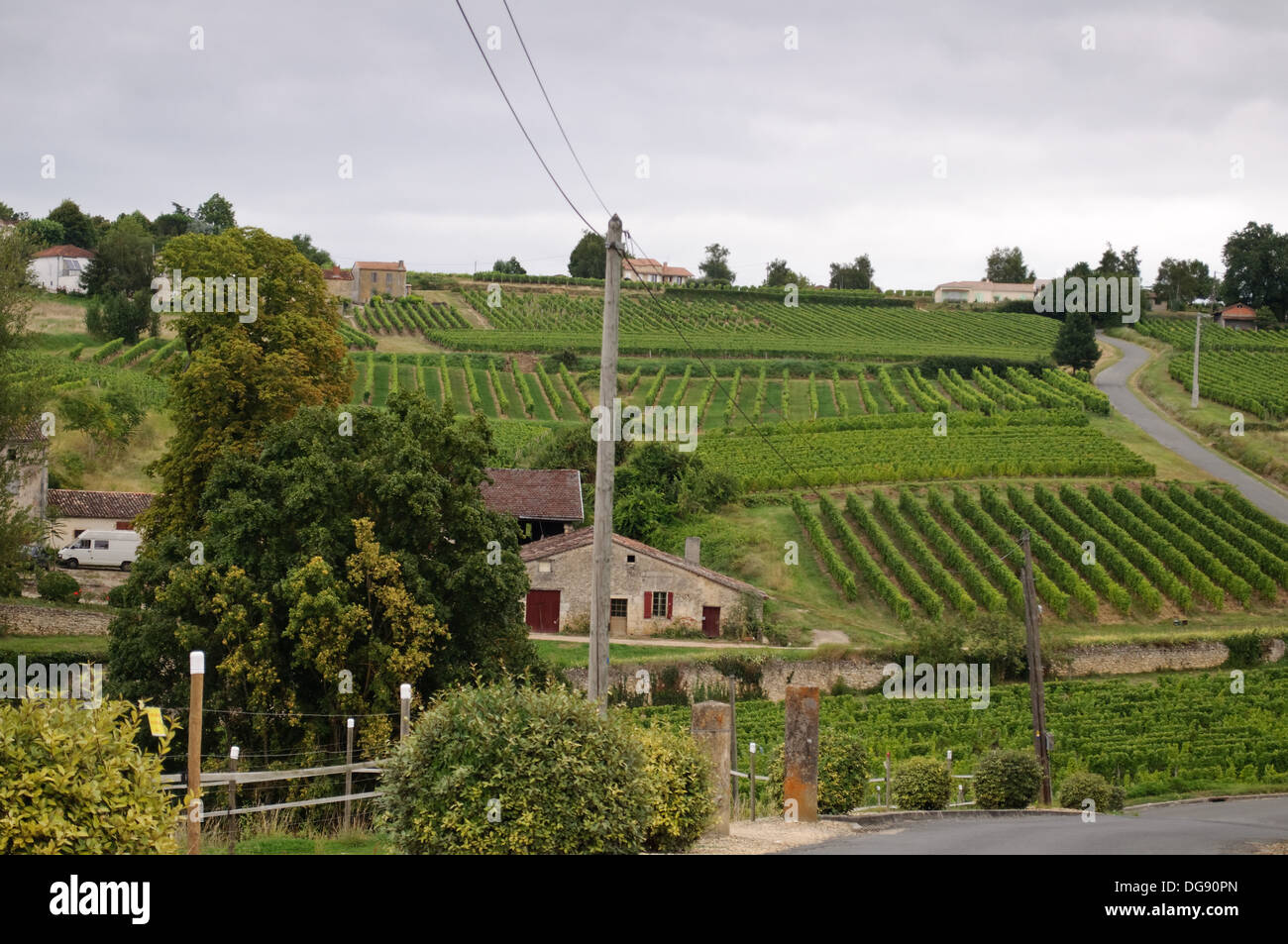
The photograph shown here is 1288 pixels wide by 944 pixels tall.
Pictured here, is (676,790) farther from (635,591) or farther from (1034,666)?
(635,591)

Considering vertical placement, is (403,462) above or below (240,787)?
above

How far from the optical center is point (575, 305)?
119 meters

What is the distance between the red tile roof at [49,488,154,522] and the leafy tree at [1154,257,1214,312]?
4328 inches

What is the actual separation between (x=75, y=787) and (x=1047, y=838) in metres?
10.6

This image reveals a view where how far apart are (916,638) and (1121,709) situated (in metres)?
6.70

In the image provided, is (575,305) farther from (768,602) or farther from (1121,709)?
(1121,709)

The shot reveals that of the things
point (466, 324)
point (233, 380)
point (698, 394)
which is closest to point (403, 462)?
point (233, 380)

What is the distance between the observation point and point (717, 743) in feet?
44.1

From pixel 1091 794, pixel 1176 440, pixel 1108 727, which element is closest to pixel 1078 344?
pixel 1176 440

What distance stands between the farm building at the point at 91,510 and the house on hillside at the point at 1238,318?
97.7m

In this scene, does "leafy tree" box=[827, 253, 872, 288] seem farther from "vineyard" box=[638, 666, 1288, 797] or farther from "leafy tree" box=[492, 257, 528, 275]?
"vineyard" box=[638, 666, 1288, 797]

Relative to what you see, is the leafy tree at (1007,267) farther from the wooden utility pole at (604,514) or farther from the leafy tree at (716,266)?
the wooden utility pole at (604,514)

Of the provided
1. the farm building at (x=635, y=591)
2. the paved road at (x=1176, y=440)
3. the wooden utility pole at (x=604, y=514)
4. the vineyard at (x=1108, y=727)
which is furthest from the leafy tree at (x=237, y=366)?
the paved road at (x=1176, y=440)

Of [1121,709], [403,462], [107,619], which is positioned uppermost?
[403,462]
